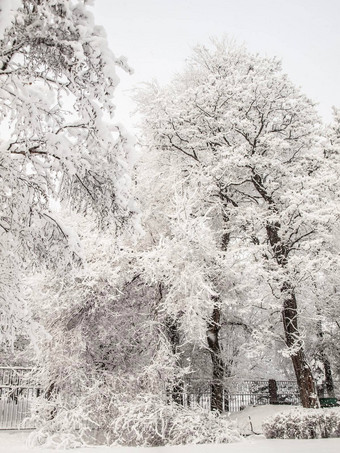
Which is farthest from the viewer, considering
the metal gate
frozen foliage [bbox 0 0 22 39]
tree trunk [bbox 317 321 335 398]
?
tree trunk [bbox 317 321 335 398]

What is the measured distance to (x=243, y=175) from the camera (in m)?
14.9

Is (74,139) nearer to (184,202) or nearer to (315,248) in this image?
(184,202)

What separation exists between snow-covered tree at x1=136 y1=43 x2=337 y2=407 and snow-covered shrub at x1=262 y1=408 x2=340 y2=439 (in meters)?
2.25

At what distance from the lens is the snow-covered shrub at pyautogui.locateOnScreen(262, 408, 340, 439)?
9.27 m

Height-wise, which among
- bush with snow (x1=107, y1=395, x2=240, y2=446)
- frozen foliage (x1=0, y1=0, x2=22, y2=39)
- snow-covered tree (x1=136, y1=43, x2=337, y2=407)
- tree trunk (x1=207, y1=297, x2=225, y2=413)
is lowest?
bush with snow (x1=107, y1=395, x2=240, y2=446)

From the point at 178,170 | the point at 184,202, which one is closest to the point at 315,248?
the point at 184,202

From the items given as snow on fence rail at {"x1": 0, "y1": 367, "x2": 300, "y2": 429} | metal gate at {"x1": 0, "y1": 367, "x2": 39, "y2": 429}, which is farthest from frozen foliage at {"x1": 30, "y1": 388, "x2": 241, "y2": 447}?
metal gate at {"x1": 0, "y1": 367, "x2": 39, "y2": 429}

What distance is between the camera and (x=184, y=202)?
12719 millimetres

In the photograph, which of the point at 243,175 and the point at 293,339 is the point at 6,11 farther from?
the point at 243,175

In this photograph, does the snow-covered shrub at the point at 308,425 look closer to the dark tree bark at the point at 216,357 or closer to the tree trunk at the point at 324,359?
the dark tree bark at the point at 216,357

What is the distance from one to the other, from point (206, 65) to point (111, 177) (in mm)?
11390

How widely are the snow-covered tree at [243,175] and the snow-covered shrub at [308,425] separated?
7.39ft

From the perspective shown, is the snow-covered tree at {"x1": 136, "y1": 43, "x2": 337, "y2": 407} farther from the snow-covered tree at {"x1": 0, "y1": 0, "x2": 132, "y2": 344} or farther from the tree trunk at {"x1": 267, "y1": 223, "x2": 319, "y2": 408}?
the snow-covered tree at {"x1": 0, "y1": 0, "x2": 132, "y2": 344}

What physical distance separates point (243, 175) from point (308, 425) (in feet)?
27.2
